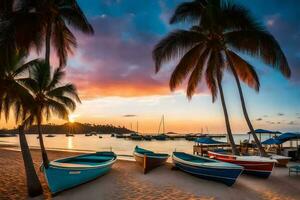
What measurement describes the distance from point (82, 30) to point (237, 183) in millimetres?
13099

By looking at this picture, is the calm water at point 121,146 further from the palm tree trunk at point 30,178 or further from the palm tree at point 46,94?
the palm tree trunk at point 30,178

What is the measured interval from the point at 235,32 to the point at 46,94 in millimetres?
12187

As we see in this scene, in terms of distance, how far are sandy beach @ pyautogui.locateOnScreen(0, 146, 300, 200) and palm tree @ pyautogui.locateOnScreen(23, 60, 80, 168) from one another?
2007 mm

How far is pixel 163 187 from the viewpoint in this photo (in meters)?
14.0

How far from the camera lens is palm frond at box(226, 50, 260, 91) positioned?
784 inches

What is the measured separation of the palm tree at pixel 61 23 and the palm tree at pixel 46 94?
1.38m

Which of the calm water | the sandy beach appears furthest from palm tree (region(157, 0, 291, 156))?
the calm water

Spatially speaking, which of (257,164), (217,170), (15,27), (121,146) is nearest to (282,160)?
(257,164)

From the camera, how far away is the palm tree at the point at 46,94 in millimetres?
14410

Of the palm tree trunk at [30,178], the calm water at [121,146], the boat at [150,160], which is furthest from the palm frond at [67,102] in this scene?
the calm water at [121,146]

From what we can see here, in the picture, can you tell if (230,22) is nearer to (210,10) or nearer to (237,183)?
(210,10)

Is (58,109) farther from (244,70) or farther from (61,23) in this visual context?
(244,70)

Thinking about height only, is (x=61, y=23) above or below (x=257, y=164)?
above

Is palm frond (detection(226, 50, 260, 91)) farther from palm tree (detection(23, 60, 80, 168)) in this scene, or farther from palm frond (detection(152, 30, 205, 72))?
palm tree (detection(23, 60, 80, 168))
